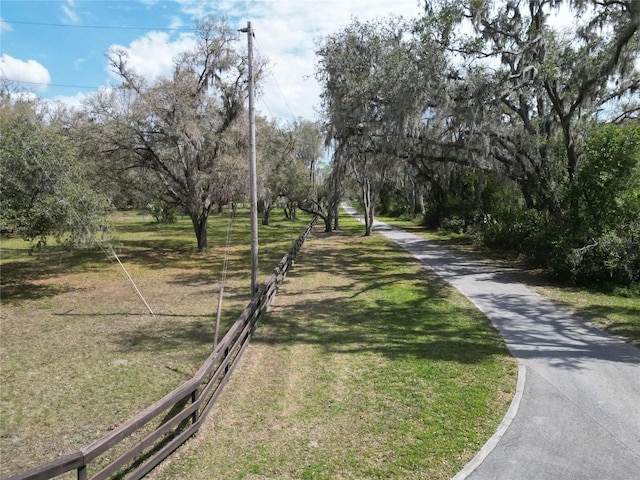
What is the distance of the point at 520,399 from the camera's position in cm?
605

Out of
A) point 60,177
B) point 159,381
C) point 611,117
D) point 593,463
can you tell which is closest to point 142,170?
point 60,177

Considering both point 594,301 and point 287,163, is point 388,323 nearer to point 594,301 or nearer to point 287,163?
point 594,301

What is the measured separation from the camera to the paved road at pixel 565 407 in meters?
4.54

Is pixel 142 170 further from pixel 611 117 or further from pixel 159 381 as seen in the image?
pixel 611 117

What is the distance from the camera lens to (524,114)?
17406 millimetres

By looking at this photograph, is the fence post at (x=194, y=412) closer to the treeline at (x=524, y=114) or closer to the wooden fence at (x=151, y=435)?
the wooden fence at (x=151, y=435)

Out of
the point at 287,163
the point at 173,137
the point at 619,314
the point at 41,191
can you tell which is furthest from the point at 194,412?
the point at 287,163

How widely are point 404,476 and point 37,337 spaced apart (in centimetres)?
852

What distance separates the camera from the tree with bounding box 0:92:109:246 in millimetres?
12023

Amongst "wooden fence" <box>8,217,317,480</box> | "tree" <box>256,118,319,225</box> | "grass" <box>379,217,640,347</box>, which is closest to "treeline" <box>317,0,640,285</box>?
"grass" <box>379,217,640,347</box>

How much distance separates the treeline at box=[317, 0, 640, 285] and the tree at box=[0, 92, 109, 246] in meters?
9.66

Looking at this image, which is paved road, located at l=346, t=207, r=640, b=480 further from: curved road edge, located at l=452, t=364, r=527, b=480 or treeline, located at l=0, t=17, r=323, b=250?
treeline, located at l=0, t=17, r=323, b=250

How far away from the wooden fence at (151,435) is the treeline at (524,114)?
10.7m

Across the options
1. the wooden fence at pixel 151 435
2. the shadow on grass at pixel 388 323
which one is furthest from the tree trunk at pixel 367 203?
the wooden fence at pixel 151 435
